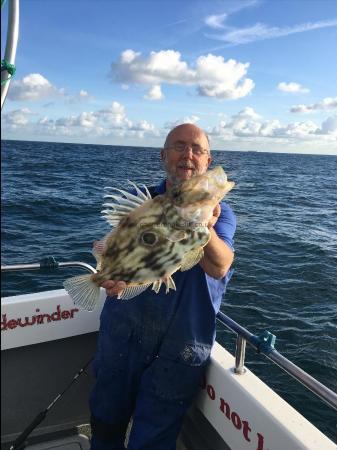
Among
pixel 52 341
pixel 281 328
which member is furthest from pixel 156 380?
pixel 281 328

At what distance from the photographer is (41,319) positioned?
5.02 m

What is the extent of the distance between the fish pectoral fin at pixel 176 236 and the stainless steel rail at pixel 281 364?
4.71 ft

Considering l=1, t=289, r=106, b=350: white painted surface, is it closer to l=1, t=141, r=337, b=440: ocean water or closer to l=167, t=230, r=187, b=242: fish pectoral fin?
l=1, t=141, r=337, b=440: ocean water

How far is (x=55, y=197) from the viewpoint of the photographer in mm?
31281

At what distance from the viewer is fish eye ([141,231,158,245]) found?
2.94m

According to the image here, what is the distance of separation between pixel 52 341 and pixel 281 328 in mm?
7794

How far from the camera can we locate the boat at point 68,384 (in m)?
3.83

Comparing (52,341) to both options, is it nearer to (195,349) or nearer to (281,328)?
(195,349)

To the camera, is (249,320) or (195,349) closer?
(195,349)

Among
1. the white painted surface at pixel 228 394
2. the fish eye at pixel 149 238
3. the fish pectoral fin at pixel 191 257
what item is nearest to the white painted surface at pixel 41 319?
the white painted surface at pixel 228 394

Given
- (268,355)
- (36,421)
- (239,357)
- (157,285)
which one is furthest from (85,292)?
(36,421)

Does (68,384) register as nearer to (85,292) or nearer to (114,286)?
(85,292)

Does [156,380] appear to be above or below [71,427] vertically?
above

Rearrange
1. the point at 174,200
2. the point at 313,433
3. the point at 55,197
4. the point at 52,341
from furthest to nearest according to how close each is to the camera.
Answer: the point at 55,197 < the point at 52,341 < the point at 313,433 < the point at 174,200
